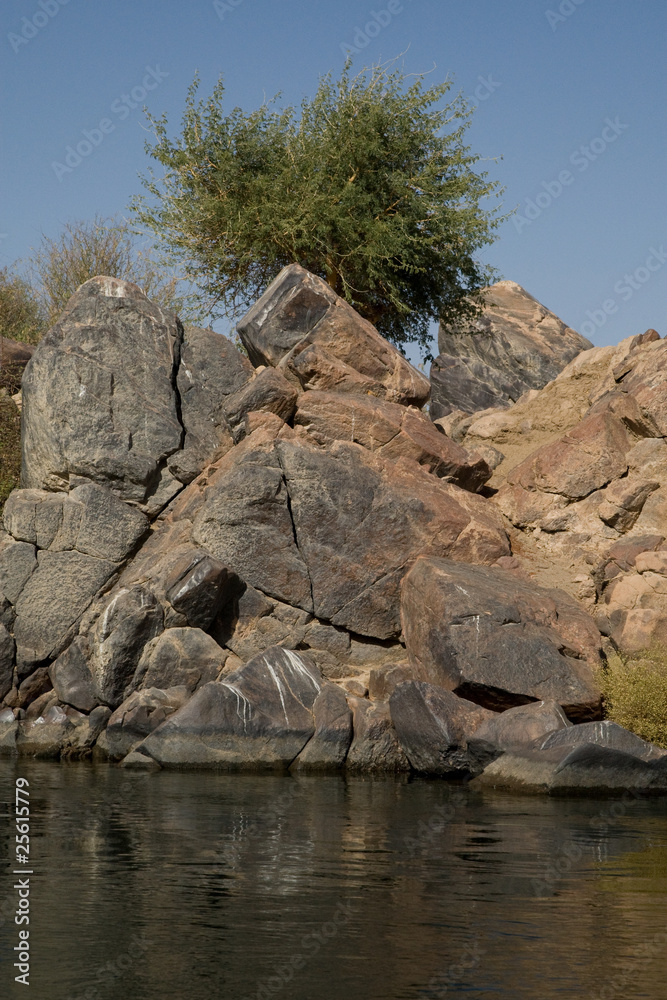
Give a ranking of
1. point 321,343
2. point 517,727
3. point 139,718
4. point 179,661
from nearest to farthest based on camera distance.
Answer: point 517,727 → point 139,718 → point 179,661 → point 321,343

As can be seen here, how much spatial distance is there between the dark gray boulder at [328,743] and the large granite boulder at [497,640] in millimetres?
2427

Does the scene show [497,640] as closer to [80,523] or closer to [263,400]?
[263,400]

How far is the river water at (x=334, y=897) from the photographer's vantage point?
753cm

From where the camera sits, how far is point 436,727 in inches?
746

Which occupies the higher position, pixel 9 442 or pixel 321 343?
pixel 321 343

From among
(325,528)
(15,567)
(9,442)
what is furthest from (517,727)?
(9,442)

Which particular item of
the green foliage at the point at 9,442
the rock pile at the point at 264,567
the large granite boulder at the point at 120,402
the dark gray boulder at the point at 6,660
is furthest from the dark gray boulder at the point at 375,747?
the green foliage at the point at 9,442

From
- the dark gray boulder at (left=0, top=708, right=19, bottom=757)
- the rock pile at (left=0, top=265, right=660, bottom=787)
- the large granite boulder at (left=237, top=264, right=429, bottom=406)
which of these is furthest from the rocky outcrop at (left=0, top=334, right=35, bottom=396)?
the dark gray boulder at (left=0, top=708, right=19, bottom=757)

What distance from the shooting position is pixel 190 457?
26.2 metres

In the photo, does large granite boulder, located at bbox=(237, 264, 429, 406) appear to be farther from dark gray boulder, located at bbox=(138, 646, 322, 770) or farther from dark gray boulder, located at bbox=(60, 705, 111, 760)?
dark gray boulder, located at bbox=(60, 705, 111, 760)

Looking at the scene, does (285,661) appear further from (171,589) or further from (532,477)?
(532,477)

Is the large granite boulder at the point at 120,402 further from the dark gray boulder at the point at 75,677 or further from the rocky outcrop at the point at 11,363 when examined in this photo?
the rocky outcrop at the point at 11,363

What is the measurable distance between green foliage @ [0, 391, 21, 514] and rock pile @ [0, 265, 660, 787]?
4.64m

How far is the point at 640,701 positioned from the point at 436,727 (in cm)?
414
